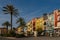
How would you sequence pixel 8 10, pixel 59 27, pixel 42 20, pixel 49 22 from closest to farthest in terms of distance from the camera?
pixel 8 10 < pixel 59 27 < pixel 49 22 < pixel 42 20

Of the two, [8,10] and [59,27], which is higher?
[8,10]

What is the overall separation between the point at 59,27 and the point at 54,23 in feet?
12.5

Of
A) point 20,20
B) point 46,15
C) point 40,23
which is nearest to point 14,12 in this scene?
point 20,20

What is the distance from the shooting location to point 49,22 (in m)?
84.2

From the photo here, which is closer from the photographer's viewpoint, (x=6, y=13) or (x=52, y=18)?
(x=6, y=13)

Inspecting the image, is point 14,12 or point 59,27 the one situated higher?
point 14,12

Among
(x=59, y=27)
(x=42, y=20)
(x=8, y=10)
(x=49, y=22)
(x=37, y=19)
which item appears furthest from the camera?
(x=37, y=19)

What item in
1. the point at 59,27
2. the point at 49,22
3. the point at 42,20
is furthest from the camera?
the point at 42,20

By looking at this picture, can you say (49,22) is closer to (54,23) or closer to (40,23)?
(54,23)

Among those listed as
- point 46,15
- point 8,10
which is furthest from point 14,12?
point 46,15

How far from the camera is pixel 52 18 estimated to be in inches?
3157

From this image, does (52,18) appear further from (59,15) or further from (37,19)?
(37,19)

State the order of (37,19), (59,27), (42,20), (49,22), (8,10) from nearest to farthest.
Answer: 1. (8,10)
2. (59,27)
3. (49,22)
4. (42,20)
5. (37,19)

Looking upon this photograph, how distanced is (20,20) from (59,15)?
18723mm
